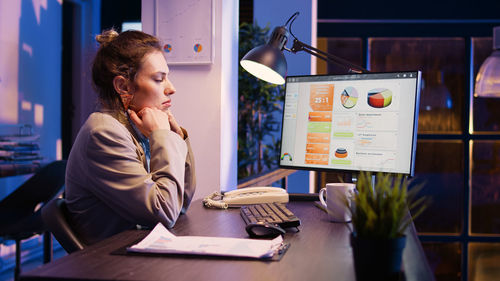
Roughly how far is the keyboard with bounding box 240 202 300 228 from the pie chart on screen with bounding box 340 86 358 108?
0.52m

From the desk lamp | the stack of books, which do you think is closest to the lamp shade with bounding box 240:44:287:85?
the desk lamp

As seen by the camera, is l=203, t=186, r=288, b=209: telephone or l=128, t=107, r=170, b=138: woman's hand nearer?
l=128, t=107, r=170, b=138: woman's hand

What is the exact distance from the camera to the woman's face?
1.65 metres

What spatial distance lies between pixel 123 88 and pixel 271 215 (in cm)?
67

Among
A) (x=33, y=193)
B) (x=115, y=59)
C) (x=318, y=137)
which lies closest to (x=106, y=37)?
(x=115, y=59)

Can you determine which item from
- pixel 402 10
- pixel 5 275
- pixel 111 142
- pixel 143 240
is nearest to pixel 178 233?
pixel 143 240

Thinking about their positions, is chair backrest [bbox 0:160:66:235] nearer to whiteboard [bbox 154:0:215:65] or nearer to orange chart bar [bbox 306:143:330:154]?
whiteboard [bbox 154:0:215:65]

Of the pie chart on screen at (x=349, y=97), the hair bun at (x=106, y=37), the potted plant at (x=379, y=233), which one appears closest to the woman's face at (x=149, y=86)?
the hair bun at (x=106, y=37)

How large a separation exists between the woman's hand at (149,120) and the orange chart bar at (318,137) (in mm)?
600

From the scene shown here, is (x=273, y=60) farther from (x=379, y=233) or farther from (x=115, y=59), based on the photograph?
(x=379, y=233)

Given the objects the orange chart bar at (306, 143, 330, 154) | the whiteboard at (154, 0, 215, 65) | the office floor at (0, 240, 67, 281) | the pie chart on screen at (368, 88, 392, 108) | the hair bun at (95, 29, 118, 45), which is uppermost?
the whiteboard at (154, 0, 215, 65)

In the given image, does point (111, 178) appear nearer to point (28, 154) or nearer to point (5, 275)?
point (28, 154)

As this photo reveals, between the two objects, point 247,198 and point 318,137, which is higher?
point 318,137

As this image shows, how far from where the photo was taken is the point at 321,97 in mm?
1922
